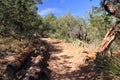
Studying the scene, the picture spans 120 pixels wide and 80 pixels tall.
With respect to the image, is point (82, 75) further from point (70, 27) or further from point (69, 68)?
point (70, 27)

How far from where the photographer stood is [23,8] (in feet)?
44.7

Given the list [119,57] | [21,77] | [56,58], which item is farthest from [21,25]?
[119,57]

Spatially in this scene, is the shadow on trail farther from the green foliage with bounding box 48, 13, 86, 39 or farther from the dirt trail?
the green foliage with bounding box 48, 13, 86, 39

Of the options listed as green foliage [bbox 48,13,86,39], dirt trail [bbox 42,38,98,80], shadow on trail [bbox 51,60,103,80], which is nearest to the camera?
shadow on trail [bbox 51,60,103,80]

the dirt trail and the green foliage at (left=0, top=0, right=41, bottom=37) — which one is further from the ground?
the green foliage at (left=0, top=0, right=41, bottom=37)

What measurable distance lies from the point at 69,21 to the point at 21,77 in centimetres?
3717

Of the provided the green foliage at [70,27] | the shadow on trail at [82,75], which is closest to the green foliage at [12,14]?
the shadow on trail at [82,75]

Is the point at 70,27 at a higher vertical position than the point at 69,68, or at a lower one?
higher

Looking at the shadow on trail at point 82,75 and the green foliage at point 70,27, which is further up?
the green foliage at point 70,27

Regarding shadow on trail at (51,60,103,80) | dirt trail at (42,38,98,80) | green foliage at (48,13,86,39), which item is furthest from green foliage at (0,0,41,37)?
green foliage at (48,13,86,39)

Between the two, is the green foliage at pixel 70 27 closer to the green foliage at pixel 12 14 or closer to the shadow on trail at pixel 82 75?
the green foliage at pixel 12 14

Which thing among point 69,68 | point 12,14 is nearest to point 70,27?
point 69,68

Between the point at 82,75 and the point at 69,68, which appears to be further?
the point at 69,68

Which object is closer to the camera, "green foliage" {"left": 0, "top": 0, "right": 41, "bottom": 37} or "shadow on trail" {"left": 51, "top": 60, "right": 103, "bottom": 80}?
"shadow on trail" {"left": 51, "top": 60, "right": 103, "bottom": 80}
